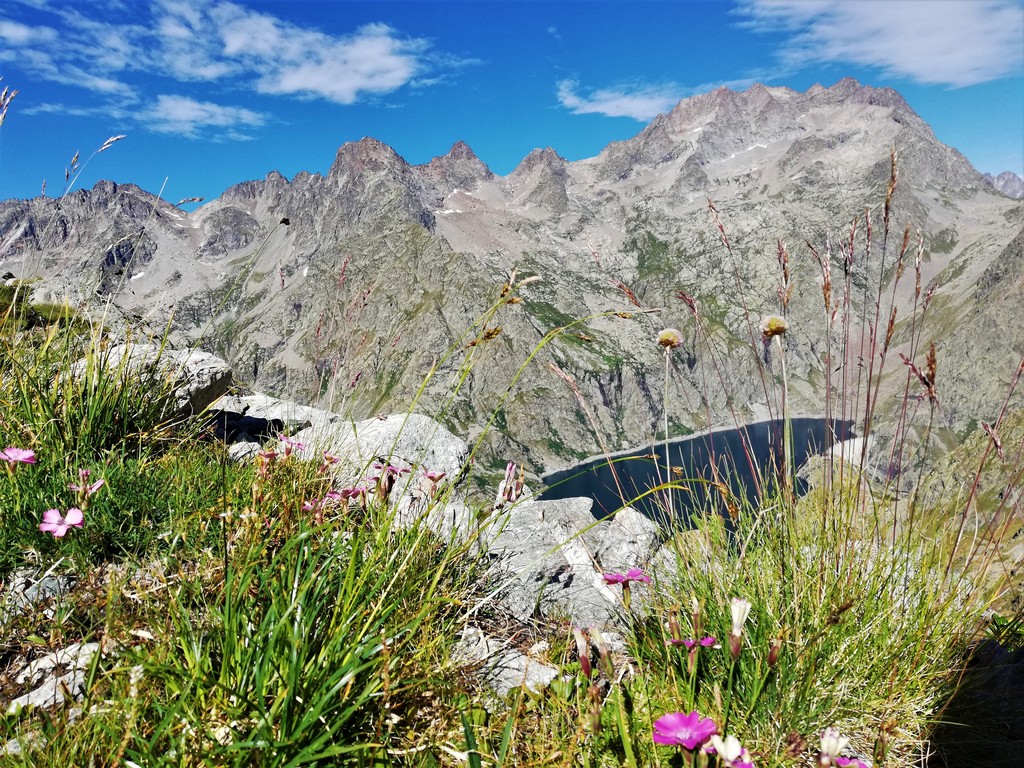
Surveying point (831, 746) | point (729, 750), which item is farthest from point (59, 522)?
point (831, 746)

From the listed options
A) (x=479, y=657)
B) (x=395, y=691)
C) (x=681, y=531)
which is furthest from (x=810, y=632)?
(x=395, y=691)

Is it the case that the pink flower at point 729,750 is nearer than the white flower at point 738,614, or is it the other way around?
the pink flower at point 729,750

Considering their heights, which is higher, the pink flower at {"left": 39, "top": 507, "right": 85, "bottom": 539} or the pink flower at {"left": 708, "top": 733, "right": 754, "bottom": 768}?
the pink flower at {"left": 39, "top": 507, "right": 85, "bottom": 539}

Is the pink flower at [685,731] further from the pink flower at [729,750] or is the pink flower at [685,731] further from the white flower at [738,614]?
the white flower at [738,614]

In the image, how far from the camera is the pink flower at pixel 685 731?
149 cm

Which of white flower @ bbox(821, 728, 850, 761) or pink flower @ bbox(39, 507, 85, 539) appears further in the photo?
pink flower @ bbox(39, 507, 85, 539)

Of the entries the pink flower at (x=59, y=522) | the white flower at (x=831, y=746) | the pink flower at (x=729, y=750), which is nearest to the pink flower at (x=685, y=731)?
the pink flower at (x=729, y=750)

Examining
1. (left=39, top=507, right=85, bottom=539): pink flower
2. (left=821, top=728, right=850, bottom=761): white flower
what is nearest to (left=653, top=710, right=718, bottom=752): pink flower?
(left=821, top=728, right=850, bottom=761): white flower

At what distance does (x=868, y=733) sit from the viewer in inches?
101

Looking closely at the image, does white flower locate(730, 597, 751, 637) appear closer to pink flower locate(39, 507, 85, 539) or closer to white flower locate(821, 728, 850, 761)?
white flower locate(821, 728, 850, 761)

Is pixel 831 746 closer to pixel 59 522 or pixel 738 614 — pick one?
pixel 738 614

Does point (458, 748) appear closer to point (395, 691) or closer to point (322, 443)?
point (395, 691)

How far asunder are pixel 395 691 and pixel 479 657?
95 centimetres

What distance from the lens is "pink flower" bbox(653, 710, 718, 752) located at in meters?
1.49
